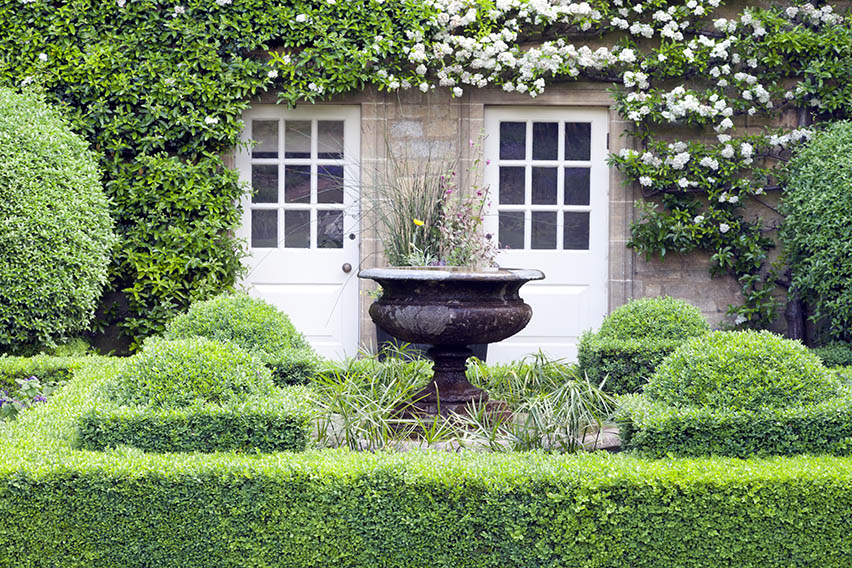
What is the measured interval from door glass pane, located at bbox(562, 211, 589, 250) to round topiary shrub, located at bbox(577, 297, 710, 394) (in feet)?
6.07

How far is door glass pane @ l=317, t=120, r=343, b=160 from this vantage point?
7086 mm

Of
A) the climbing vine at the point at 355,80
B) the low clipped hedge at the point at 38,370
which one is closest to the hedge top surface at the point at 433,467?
the low clipped hedge at the point at 38,370

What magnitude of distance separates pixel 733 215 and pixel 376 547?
5.12 metres

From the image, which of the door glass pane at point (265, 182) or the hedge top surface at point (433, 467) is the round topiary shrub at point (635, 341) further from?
the door glass pane at point (265, 182)

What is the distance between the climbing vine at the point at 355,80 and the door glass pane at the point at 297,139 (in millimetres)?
228

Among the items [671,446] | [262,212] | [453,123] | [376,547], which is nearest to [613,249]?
[453,123]

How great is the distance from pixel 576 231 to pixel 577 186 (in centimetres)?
38

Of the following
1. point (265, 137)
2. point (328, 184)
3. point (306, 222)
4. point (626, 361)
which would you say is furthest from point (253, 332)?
point (265, 137)

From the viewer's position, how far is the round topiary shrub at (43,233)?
5.65 m

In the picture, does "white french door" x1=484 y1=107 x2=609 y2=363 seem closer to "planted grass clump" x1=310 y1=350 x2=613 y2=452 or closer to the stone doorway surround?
the stone doorway surround

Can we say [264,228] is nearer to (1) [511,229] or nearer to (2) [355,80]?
(2) [355,80]

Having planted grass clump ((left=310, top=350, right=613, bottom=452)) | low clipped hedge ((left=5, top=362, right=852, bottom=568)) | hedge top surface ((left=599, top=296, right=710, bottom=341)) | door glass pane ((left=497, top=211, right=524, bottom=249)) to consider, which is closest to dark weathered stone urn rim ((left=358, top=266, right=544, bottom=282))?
planted grass clump ((left=310, top=350, right=613, bottom=452))

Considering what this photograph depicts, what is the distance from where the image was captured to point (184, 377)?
3303mm

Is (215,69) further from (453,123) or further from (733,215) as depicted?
(733,215)
